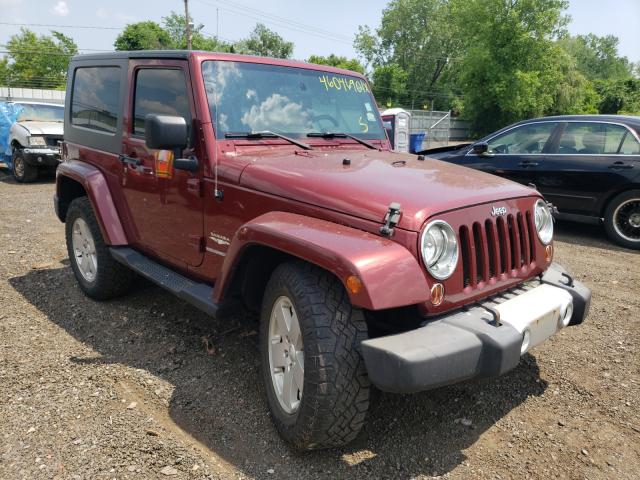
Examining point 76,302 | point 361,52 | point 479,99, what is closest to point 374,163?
point 76,302

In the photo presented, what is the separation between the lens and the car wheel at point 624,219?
6547 mm

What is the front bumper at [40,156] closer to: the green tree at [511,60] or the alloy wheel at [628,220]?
the alloy wheel at [628,220]

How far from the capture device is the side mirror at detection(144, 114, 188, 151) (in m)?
2.94

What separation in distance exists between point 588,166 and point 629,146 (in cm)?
51

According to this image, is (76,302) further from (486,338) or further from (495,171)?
(495,171)

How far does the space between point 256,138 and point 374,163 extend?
765 mm

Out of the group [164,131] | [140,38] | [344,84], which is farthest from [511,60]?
[140,38]

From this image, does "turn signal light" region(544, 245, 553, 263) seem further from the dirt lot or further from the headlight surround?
the headlight surround

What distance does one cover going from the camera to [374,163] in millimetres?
3246

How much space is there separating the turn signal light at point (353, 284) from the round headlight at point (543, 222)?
1.42 m

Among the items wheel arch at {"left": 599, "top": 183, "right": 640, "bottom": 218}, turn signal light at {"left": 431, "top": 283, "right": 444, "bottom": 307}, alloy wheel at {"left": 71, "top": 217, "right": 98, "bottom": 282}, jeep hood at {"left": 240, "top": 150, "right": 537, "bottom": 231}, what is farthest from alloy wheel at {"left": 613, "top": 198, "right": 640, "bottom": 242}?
alloy wheel at {"left": 71, "top": 217, "right": 98, "bottom": 282}

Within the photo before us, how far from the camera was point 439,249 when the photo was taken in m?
2.41

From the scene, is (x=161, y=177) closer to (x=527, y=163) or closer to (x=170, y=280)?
(x=170, y=280)

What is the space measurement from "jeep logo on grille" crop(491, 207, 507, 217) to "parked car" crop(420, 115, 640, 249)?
4.73 metres
